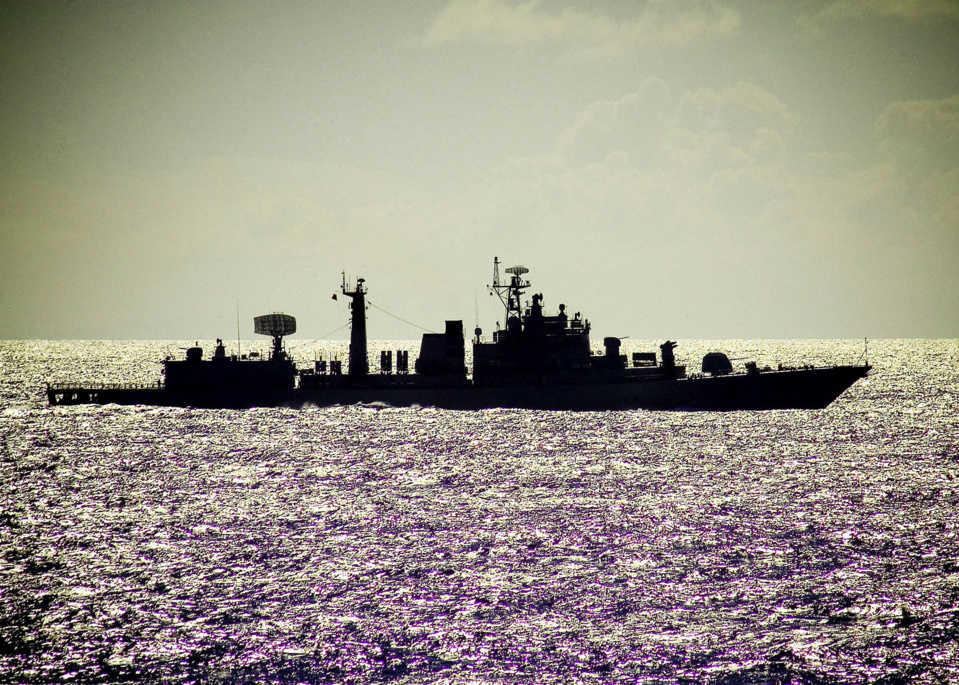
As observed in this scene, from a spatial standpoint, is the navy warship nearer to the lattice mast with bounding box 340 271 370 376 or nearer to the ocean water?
the lattice mast with bounding box 340 271 370 376

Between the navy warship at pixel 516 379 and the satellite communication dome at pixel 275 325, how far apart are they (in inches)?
3.8

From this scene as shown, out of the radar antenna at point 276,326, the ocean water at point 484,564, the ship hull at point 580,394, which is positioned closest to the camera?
the ocean water at point 484,564

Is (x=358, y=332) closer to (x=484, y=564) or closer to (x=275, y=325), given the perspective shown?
(x=275, y=325)

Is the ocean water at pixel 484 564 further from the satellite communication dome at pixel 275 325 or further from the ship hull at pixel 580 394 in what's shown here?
the satellite communication dome at pixel 275 325

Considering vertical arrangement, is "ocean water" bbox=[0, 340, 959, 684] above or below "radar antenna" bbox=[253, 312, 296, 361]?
below

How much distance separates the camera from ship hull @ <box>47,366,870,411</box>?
62.2m

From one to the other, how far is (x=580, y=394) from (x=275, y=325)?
27.6 m

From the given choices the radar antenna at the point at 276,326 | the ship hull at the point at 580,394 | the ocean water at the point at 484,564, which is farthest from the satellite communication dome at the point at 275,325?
the ocean water at the point at 484,564

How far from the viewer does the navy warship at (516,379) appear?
62.6 metres

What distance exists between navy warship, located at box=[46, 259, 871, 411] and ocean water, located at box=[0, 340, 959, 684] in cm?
1722

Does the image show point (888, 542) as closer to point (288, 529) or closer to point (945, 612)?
point (945, 612)

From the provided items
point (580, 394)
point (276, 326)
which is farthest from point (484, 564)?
point (276, 326)

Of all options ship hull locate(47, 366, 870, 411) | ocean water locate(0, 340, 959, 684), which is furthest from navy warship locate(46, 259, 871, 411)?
ocean water locate(0, 340, 959, 684)

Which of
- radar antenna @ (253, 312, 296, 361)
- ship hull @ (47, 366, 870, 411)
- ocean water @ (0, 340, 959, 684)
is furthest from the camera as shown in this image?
radar antenna @ (253, 312, 296, 361)
